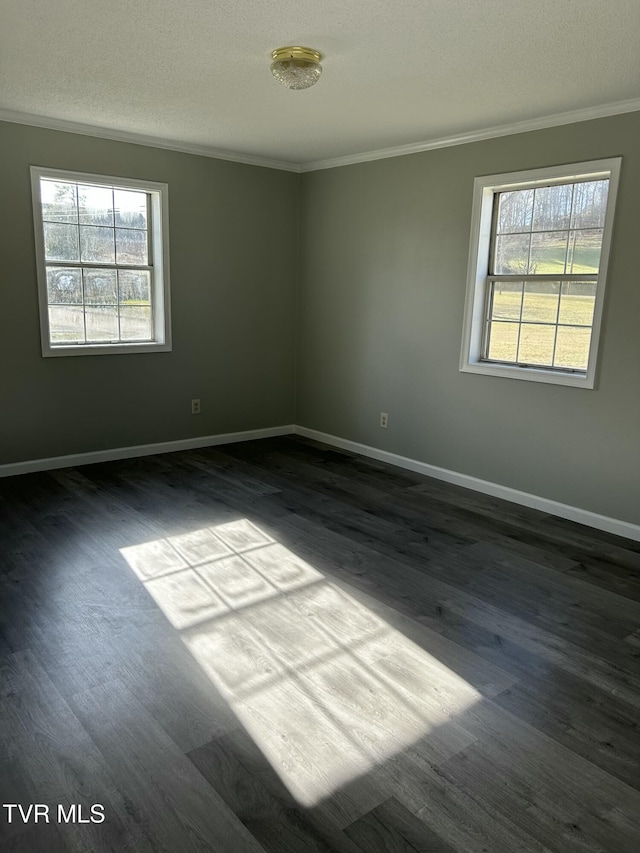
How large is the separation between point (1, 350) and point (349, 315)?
2.75 metres

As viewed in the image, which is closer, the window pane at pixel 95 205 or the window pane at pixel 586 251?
Answer: the window pane at pixel 586 251

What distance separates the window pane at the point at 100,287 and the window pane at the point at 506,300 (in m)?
2.89

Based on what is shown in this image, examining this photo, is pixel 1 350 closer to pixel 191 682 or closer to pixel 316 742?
pixel 191 682

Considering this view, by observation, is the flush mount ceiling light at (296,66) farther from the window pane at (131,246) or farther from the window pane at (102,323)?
the window pane at (102,323)

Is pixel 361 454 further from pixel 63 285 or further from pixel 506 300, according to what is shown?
pixel 63 285

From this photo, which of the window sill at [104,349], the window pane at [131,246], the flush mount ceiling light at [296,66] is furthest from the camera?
the window pane at [131,246]

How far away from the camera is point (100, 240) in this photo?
4812 mm

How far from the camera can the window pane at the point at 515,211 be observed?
420 centimetres

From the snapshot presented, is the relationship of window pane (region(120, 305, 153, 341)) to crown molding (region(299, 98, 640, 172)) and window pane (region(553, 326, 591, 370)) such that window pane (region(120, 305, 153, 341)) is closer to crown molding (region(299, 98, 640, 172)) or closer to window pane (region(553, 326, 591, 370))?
crown molding (region(299, 98, 640, 172))

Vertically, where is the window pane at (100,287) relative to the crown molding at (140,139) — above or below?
below

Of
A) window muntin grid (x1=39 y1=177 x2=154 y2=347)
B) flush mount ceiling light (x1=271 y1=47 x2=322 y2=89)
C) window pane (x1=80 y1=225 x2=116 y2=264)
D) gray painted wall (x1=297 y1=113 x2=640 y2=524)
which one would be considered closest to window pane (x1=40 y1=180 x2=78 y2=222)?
window muntin grid (x1=39 y1=177 x2=154 y2=347)

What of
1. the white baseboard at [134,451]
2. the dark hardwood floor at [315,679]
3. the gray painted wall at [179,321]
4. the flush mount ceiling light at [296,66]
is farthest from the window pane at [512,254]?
the white baseboard at [134,451]

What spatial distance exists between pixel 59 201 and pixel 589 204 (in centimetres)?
363

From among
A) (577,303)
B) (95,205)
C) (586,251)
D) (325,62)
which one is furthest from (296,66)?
(95,205)
